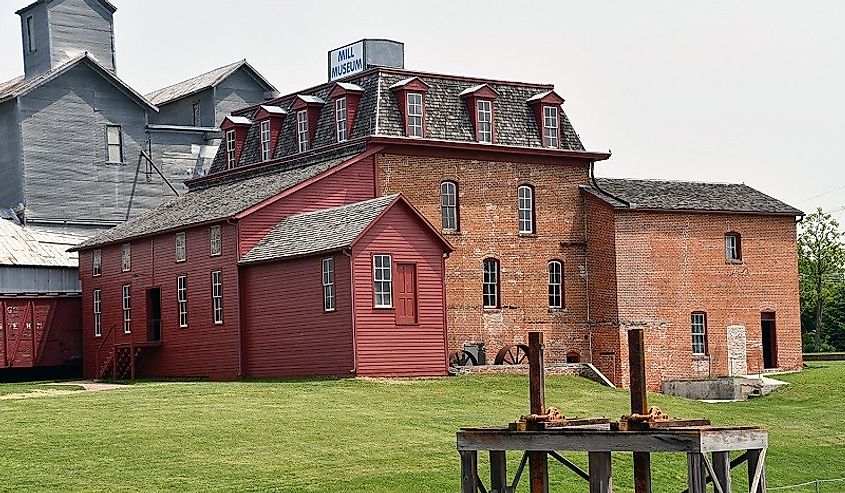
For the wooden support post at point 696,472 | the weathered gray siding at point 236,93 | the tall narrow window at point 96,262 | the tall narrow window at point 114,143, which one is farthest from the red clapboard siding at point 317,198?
the wooden support post at point 696,472

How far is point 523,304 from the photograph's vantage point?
5159cm

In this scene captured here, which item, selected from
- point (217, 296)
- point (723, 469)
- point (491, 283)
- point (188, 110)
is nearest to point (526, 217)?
point (491, 283)

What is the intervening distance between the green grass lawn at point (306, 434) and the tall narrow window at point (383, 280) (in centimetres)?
251

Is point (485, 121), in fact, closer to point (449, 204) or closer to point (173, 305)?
point (449, 204)

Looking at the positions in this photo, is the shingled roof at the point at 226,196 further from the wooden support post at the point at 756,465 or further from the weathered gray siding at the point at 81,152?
the wooden support post at the point at 756,465

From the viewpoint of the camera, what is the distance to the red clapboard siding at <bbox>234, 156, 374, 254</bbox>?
47.5 meters

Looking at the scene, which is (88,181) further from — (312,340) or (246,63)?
(312,340)

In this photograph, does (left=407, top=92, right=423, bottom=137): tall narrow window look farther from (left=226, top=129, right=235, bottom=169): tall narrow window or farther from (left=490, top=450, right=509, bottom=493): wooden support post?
(left=490, top=450, right=509, bottom=493): wooden support post

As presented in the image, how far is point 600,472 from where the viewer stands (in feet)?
62.7

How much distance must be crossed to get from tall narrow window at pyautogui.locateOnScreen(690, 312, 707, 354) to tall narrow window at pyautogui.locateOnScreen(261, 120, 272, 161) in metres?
16.0

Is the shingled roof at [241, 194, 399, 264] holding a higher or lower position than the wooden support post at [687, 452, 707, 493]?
higher

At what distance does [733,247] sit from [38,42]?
31.6 m

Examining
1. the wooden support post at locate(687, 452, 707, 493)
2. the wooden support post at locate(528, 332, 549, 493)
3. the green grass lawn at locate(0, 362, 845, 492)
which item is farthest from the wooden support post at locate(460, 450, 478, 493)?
the green grass lawn at locate(0, 362, 845, 492)

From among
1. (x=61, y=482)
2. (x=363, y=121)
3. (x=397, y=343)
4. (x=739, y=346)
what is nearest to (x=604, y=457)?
(x=61, y=482)
